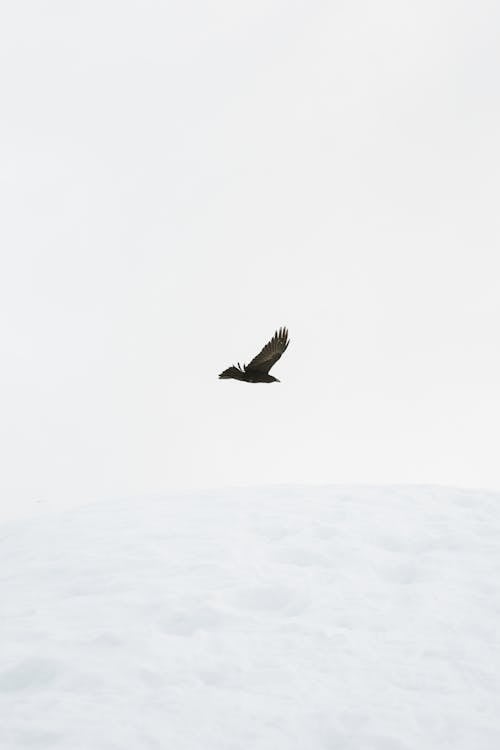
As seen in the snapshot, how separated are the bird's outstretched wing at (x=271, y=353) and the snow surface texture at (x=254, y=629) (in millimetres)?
1671

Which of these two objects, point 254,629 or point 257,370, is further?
point 257,370

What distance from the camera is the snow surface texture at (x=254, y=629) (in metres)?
4.09

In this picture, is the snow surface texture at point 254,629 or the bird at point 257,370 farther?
the bird at point 257,370

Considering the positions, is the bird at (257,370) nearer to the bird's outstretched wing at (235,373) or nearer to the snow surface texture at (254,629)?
the bird's outstretched wing at (235,373)

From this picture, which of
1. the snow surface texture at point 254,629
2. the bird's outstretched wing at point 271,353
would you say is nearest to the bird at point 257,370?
the bird's outstretched wing at point 271,353

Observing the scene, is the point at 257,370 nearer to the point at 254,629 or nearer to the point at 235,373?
the point at 235,373

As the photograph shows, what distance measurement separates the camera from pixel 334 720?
418cm

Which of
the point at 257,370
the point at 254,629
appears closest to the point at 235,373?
the point at 257,370

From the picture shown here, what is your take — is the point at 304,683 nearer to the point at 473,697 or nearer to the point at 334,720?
the point at 334,720

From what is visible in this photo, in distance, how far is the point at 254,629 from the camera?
521 centimetres

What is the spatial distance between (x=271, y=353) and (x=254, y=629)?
3425 mm

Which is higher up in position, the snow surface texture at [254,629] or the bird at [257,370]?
the bird at [257,370]

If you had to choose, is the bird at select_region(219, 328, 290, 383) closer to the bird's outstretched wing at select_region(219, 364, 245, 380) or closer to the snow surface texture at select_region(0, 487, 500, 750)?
the bird's outstretched wing at select_region(219, 364, 245, 380)

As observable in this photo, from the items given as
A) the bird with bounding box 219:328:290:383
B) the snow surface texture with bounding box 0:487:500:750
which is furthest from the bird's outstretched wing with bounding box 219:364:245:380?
the snow surface texture with bounding box 0:487:500:750
